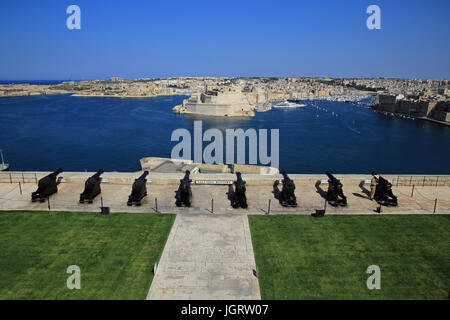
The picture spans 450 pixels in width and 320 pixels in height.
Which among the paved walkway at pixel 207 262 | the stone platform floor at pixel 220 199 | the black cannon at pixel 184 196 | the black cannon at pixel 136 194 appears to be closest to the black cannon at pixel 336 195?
the stone platform floor at pixel 220 199

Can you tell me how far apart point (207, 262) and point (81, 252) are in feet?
9.63

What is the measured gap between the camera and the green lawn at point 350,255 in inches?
234

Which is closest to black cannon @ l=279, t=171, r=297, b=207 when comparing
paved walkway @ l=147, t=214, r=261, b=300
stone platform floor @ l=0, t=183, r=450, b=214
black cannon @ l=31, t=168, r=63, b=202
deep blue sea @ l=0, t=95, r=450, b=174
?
stone platform floor @ l=0, t=183, r=450, b=214

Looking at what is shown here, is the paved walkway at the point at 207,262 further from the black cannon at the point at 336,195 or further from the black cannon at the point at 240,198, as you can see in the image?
the black cannon at the point at 336,195

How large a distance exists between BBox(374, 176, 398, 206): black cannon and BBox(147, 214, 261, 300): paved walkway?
15.2 ft

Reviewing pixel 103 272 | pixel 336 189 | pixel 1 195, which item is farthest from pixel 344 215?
pixel 1 195

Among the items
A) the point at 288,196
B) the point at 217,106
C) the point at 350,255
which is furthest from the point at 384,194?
the point at 217,106

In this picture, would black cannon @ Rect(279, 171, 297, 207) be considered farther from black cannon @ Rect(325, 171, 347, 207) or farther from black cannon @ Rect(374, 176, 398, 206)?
black cannon @ Rect(374, 176, 398, 206)

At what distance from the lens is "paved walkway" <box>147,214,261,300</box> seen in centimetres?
584

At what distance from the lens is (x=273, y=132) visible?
56.4m

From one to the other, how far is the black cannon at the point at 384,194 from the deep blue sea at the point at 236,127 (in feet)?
75.3

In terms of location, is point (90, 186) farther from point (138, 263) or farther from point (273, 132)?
point (273, 132)
